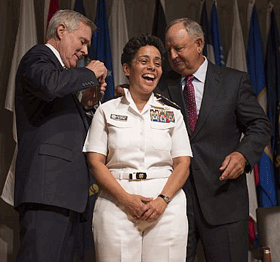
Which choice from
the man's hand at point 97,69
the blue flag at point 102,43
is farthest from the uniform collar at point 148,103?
the blue flag at point 102,43

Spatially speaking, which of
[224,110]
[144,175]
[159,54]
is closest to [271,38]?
[224,110]

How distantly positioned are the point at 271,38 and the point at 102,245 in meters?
3.17

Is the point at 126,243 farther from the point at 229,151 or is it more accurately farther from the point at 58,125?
the point at 229,151

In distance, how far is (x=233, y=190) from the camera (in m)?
2.90

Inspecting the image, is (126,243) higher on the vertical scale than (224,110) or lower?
lower

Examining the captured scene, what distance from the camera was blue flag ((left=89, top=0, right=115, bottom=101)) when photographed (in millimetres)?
4375

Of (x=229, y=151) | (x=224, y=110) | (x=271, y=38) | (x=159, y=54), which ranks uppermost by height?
(x=271, y=38)

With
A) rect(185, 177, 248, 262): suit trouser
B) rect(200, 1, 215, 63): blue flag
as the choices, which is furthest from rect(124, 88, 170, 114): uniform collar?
rect(200, 1, 215, 63): blue flag

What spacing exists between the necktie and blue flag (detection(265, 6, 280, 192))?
72.8 inches

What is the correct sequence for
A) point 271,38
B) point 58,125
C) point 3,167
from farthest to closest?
1. point 271,38
2. point 3,167
3. point 58,125

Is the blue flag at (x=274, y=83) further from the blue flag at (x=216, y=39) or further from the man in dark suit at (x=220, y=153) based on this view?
the man in dark suit at (x=220, y=153)

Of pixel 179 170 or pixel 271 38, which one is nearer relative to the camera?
pixel 179 170

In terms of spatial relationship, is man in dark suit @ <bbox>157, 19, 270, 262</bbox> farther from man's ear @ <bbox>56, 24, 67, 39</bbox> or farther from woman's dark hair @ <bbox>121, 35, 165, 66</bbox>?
man's ear @ <bbox>56, 24, 67, 39</bbox>

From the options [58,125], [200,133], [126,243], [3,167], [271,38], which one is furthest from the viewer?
[271,38]
